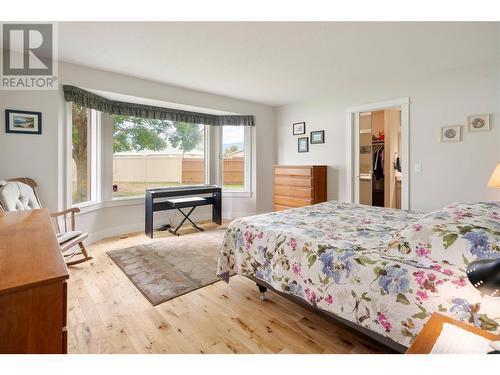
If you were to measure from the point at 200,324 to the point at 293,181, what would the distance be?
3.06 metres

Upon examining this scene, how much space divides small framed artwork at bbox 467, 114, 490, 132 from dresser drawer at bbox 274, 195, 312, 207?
2215 mm

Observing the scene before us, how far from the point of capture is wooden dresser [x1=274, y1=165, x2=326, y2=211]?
424 cm

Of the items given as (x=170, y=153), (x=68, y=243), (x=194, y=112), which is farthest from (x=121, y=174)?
(x=68, y=243)

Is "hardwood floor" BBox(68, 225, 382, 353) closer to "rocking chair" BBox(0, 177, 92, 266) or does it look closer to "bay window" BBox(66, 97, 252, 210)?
"rocking chair" BBox(0, 177, 92, 266)

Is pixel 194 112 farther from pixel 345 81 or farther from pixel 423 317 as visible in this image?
pixel 423 317

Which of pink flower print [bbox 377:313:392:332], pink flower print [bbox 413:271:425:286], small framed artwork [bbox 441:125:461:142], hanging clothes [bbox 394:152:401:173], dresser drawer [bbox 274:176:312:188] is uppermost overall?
small framed artwork [bbox 441:125:461:142]

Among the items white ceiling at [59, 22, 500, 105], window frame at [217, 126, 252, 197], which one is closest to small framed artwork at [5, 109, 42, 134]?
white ceiling at [59, 22, 500, 105]

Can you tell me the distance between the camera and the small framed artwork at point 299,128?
16.0 feet

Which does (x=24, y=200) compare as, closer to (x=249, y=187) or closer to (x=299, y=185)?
(x=249, y=187)

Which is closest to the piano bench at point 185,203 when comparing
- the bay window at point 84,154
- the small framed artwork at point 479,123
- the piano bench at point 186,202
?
the piano bench at point 186,202

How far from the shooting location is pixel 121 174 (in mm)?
4254

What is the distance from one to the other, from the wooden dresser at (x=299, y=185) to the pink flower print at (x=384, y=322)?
118 inches
